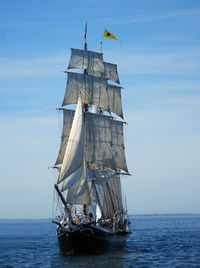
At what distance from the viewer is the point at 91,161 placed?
62.8 metres

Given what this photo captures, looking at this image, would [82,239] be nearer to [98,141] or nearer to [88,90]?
[98,141]

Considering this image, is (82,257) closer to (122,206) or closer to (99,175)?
(99,175)

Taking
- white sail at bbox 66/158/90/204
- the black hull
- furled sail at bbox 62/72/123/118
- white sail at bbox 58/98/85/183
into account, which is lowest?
the black hull

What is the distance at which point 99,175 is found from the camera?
62.8 meters

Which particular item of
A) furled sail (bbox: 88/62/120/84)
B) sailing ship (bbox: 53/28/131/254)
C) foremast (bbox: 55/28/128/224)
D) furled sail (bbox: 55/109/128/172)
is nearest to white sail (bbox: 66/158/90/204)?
sailing ship (bbox: 53/28/131/254)

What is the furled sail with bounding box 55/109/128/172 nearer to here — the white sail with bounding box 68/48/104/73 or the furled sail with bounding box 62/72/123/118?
the furled sail with bounding box 62/72/123/118

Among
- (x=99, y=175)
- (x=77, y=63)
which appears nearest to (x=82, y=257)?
(x=99, y=175)

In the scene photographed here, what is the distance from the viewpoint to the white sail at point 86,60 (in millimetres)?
67625

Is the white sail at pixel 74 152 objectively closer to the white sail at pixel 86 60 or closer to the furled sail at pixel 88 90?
the furled sail at pixel 88 90

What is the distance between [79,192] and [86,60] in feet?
79.4

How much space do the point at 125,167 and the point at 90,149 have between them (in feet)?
38.6

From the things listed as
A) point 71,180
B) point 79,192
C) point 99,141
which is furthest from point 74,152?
point 99,141

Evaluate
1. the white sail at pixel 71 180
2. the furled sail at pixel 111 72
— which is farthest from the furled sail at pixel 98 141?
the furled sail at pixel 111 72

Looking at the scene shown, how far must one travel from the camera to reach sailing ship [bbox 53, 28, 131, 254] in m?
50.9
